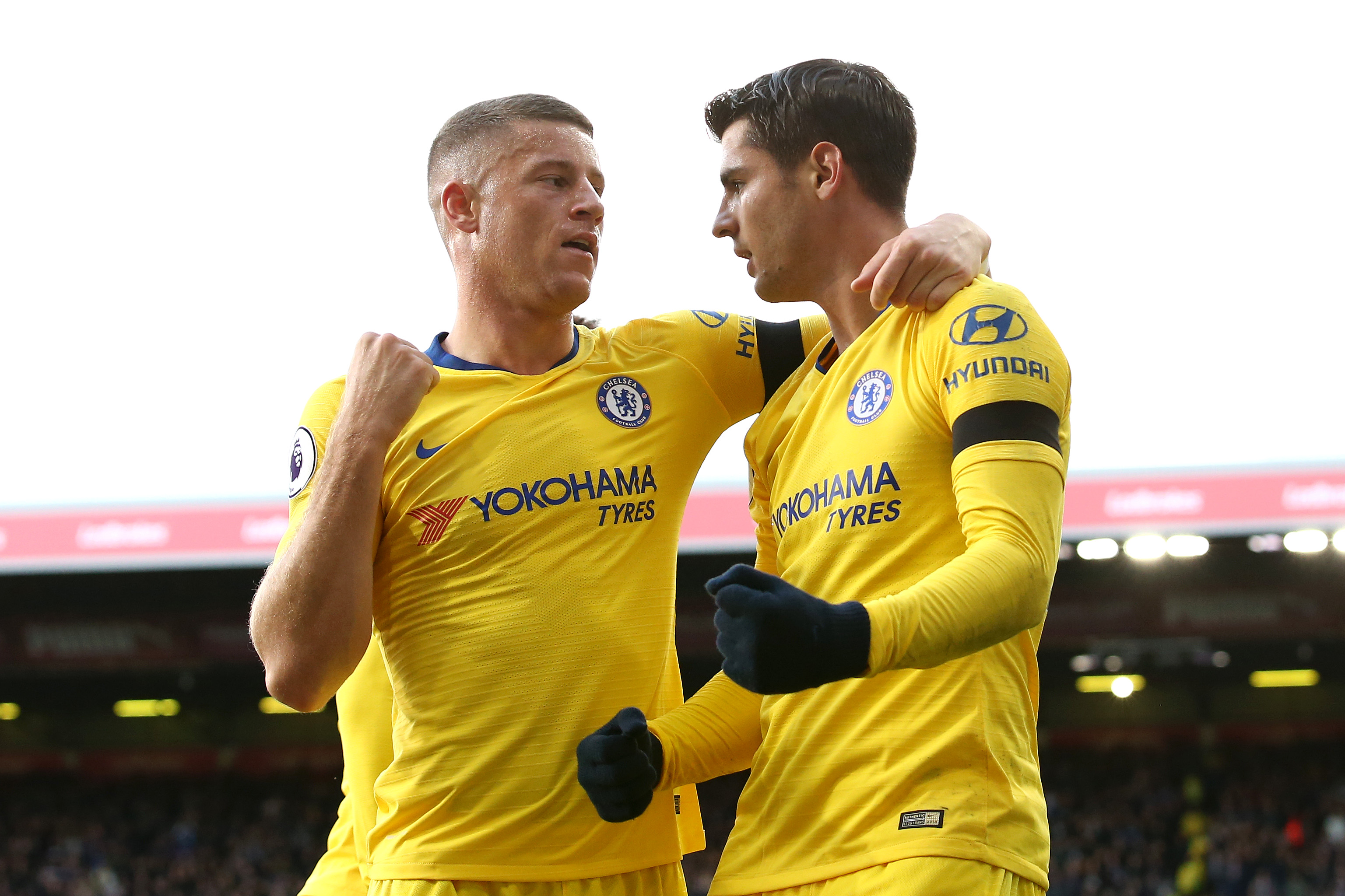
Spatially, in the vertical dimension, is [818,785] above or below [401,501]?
below

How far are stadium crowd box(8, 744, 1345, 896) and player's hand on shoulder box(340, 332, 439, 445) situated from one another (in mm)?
15572

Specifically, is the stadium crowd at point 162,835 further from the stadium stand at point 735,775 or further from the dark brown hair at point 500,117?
the dark brown hair at point 500,117

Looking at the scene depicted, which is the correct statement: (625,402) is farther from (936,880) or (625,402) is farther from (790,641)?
(936,880)

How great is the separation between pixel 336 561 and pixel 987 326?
1.31 meters

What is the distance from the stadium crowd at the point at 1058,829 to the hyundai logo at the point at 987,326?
16.0m

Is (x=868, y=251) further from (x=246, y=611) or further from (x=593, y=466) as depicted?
(x=246, y=611)

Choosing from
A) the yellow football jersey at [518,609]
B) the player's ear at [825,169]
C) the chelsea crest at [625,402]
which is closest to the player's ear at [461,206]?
the yellow football jersey at [518,609]

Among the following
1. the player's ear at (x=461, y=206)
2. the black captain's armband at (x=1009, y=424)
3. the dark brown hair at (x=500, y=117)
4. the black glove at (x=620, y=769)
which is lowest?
the black glove at (x=620, y=769)

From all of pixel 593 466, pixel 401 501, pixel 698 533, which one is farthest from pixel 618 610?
pixel 698 533

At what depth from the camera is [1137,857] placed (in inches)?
682

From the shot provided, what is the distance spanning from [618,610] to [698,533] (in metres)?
10.9

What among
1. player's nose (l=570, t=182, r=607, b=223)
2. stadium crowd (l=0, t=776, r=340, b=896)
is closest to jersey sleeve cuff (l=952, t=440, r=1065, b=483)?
player's nose (l=570, t=182, r=607, b=223)

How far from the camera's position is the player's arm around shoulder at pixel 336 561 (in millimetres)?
2492

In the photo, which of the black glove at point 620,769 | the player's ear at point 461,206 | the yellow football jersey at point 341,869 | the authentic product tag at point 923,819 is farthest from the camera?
the yellow football jersey at point 341,869
